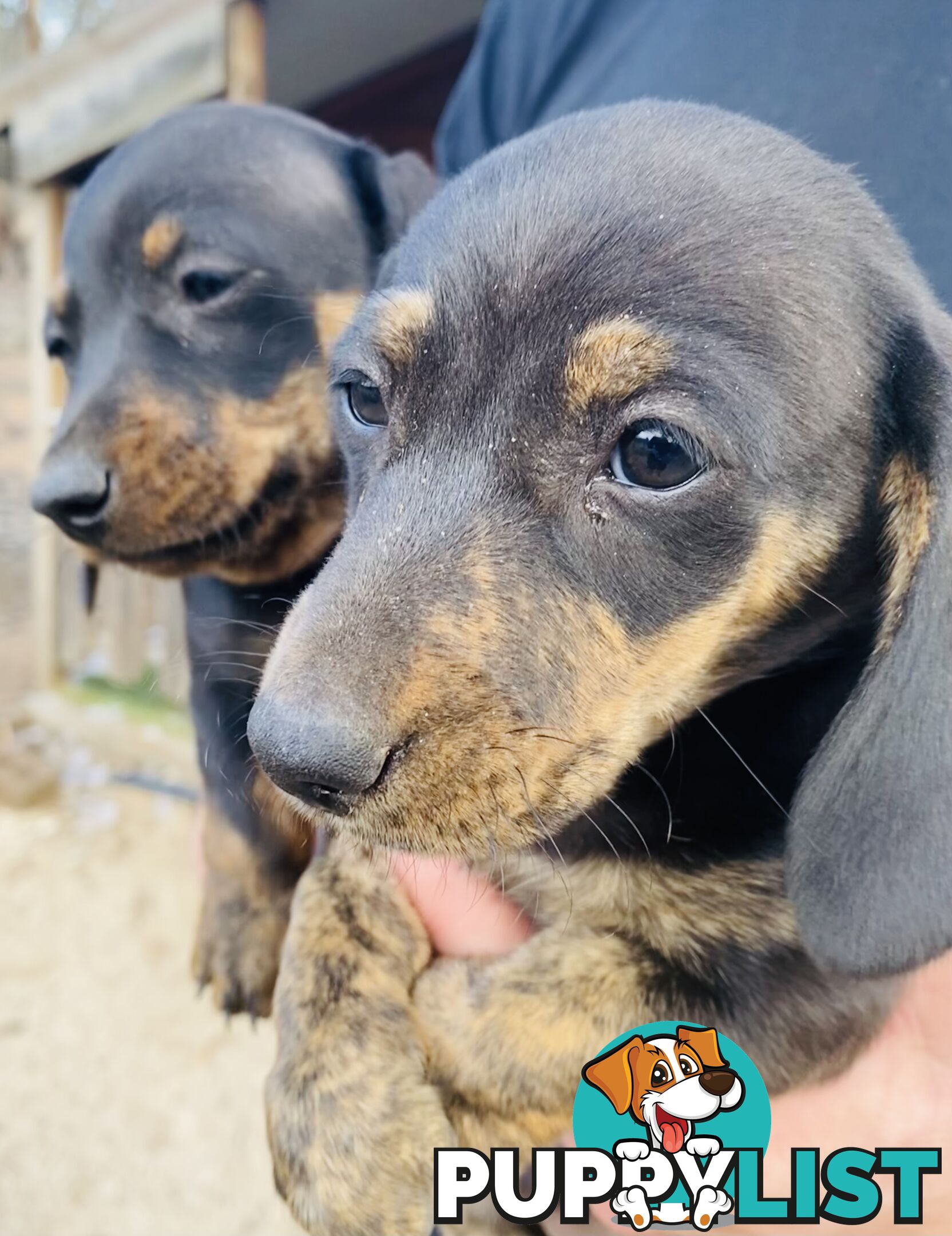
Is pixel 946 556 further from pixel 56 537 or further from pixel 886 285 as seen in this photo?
pixel 56 537

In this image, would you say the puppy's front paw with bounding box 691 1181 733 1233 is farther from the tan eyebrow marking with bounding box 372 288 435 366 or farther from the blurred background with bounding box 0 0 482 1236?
the blurred background with bounding box 0 0 482 1236

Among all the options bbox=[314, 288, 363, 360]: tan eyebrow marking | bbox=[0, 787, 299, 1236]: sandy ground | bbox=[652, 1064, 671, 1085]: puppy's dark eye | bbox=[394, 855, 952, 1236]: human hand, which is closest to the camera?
bbox=[652, 1064, 671, 1085]: puppy's dark eye

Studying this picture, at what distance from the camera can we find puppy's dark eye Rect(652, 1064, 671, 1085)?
141 centimetres

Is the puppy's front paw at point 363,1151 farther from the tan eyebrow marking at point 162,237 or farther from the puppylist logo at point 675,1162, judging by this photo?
the tan eyebrow marking at point 162,237

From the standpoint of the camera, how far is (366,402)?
1486 mm

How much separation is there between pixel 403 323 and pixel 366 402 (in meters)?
0.20

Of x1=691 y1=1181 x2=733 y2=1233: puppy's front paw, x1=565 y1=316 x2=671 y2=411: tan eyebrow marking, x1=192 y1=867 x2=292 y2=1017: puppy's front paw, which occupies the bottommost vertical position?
x1=192 y1=867 x2=292 y2=1017: puppy's front paw

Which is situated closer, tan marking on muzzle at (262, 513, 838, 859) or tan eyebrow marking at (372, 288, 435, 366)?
tan marking on muzzle at (262, 513, 838, 859)

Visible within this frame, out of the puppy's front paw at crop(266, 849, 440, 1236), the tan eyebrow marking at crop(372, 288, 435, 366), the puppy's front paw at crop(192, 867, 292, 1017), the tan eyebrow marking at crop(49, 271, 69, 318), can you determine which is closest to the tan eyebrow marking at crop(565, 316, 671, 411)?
the tan eyebrow marking at crop(372, 288, 435, 366)

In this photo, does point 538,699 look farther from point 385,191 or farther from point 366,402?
point 385,191

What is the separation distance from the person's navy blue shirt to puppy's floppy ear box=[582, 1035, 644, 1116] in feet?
4.54

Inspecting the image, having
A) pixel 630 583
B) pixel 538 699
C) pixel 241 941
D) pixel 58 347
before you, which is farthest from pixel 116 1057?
pixel 630 583

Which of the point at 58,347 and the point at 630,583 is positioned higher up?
the point at 630,583

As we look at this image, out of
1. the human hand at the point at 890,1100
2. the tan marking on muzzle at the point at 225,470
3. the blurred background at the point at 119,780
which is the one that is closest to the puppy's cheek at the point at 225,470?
the tan marking on muzzle at the point at 225,470
